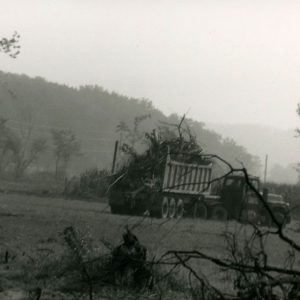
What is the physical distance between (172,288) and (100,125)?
98.2 m

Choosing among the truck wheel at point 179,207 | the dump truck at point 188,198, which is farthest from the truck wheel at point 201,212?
the truck wheel at point 179,207

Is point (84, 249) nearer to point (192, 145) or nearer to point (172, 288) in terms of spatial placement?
point (172, 288)

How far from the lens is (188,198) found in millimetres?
24703

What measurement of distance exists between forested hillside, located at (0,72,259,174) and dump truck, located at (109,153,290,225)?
205ft

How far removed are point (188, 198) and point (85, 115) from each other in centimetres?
8398

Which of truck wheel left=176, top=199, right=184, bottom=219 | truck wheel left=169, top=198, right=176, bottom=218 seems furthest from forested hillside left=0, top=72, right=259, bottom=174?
truck wheel left=169, top=198, right=176, bottom=218

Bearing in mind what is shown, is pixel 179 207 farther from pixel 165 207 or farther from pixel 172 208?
pixel 165 207

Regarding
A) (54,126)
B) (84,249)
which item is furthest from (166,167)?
(54,126)

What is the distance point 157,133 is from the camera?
2384 cm

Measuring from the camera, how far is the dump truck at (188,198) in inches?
896

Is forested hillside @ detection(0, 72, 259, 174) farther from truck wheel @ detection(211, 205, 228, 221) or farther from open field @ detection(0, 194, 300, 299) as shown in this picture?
open field @ detection(0, 194, 300, 299)

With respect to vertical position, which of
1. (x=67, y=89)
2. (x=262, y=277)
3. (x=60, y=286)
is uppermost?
(x=67, y=89)

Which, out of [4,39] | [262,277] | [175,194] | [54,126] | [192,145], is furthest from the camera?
[54,126]

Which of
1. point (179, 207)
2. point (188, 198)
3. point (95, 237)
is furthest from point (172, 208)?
point (95, 237)
